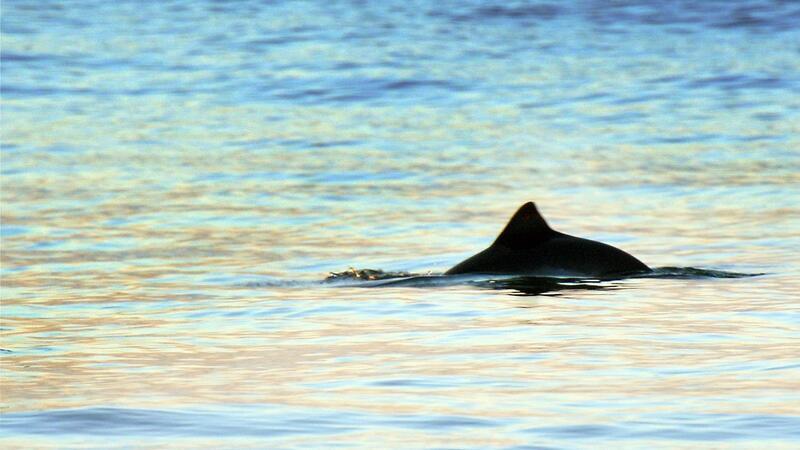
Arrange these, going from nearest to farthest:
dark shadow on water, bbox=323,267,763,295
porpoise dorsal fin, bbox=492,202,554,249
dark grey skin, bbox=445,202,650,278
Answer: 1. dark shadow on water, bbox=323,267,763,295
2. porpoise dorsal fin, bbox=492,202,554,249
3. dark grey skin, bbox=445,202,650,278

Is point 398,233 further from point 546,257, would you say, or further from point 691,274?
point 691,274

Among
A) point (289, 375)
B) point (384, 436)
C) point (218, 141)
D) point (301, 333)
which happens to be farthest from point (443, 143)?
point (384, 436)

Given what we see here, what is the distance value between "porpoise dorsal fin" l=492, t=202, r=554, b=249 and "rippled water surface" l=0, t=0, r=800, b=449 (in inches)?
18.9

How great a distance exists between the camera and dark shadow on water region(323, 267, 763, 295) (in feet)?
38.2

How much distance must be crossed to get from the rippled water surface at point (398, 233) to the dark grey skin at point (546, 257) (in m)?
0.32

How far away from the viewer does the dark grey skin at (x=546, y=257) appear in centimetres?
1216

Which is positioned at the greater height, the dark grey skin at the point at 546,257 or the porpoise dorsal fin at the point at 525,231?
the porpoise dorsal fin at the point at 525,231

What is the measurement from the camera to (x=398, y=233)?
1563 cm

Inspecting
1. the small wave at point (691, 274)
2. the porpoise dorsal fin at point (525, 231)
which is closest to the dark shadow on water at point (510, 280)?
the small wave at point (691, 274)

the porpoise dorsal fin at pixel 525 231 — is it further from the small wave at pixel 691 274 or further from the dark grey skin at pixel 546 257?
the small wave at pixel 691 274

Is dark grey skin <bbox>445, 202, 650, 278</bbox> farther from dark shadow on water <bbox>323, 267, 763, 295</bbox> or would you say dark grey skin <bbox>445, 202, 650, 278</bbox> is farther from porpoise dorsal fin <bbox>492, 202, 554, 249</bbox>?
dark shadow on water <bbox>323, 267, 763, 295</bbox>

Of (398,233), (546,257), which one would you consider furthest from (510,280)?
(398,233)

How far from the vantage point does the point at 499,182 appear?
778 inches

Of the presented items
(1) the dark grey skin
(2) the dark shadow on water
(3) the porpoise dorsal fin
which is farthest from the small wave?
(3) the porpoise dorsal fin
